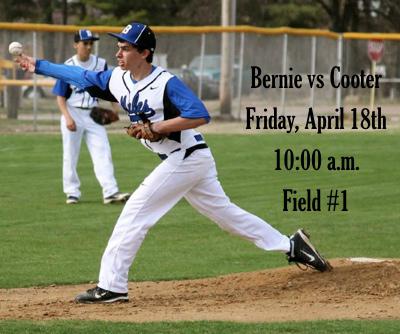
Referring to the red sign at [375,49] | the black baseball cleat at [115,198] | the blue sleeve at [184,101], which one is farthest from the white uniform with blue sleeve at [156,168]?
the red sign at [375,49]

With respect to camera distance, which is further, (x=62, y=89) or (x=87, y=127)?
(x=87, y=127)

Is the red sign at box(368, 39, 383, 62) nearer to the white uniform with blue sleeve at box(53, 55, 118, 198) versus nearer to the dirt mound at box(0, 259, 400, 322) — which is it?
the white uniform with blue sleeve at box(53, 55, 118, 198)

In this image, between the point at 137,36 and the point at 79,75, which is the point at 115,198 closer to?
the point at 79,75

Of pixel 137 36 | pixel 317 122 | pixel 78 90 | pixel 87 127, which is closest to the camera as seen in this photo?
pixel 137 36

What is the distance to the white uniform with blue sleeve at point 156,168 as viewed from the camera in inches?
303

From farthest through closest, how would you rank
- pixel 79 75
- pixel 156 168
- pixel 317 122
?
pixel 317 122, pixel 79 75, pixel 156 168

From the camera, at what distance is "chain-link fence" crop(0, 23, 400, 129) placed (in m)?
26.4

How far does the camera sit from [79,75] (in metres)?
8.04

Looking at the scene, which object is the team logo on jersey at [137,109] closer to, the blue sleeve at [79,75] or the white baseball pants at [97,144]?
the blue sleeve at [79,75]

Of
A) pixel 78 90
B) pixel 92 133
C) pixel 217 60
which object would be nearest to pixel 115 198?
pixel 92 133

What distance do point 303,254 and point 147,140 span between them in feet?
5.44

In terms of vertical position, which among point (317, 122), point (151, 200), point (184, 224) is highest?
point (151, 200)

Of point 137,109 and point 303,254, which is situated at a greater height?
point 137,109

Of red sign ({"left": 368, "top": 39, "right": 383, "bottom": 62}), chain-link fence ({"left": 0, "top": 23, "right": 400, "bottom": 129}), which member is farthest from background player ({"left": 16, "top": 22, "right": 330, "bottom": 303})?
red sign ({"left": 368, "top": 39, "right": 383, "bottom": 62})
